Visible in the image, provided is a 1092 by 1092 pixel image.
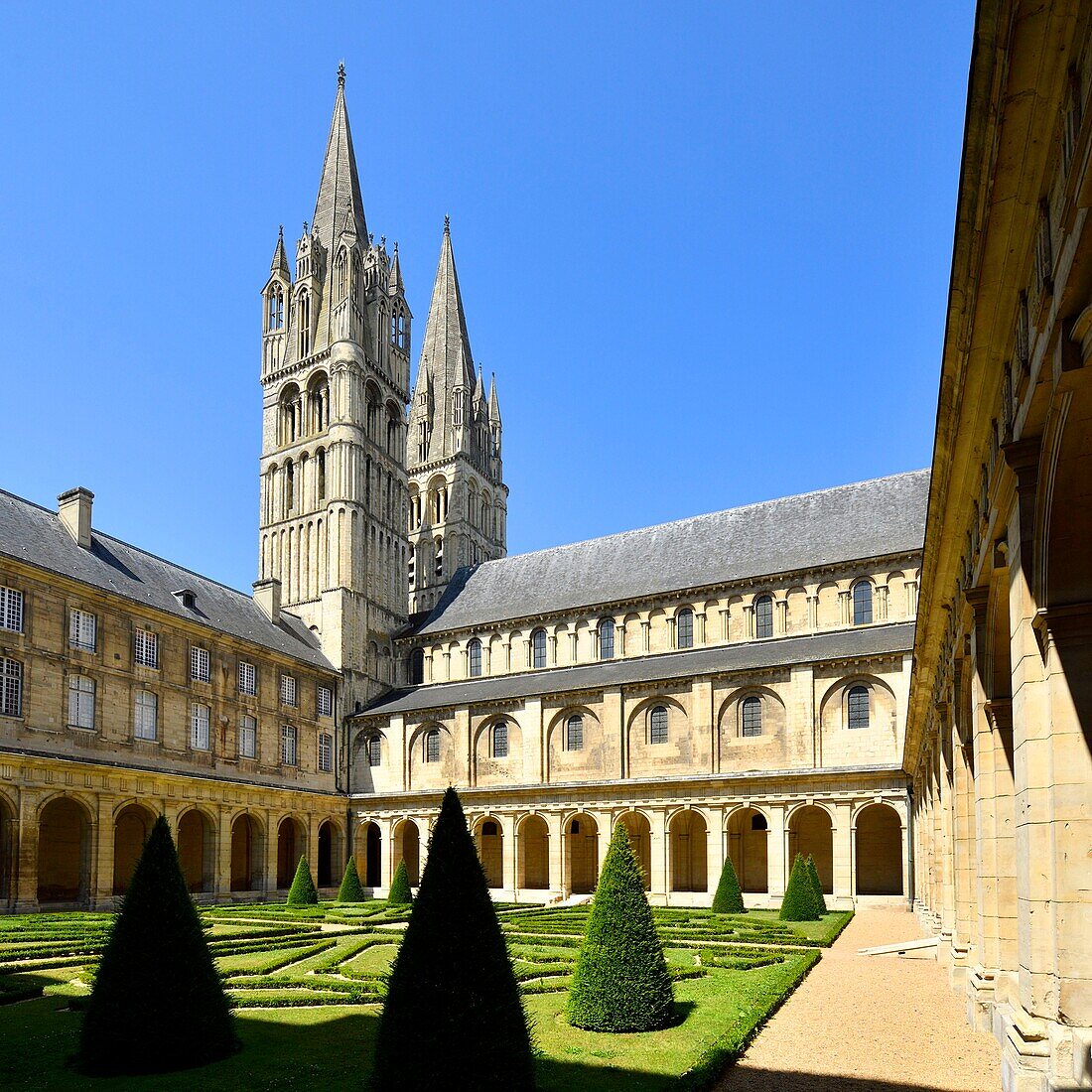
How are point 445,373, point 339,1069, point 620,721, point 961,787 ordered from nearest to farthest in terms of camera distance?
point 339,1069 < point 961,787 < point 620,721 < point 445,373

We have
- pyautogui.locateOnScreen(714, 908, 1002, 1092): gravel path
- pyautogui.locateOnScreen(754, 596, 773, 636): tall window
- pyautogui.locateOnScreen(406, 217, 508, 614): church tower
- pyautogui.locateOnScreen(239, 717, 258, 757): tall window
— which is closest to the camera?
pyautogui.locateOnScreen(714, 908, 1002, 1092): gravel path

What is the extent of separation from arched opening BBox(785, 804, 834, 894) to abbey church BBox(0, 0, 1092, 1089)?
0.15 m

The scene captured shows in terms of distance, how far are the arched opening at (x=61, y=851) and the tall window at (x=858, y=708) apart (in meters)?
25.8

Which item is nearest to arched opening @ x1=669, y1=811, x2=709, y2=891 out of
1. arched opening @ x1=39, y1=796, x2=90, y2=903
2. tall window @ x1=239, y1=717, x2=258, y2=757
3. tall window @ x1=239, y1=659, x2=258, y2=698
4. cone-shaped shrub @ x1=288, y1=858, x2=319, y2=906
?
cone-shaped shrub @ x1=288, y1=858, x2=319, y2=906

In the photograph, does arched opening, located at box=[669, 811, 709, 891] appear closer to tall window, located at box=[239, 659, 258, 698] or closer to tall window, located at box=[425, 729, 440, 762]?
tall window, located at box=[425, 729, 440, 762]

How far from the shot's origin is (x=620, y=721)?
39.2 m

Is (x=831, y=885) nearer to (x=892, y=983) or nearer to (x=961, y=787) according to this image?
(x=892, y=983)

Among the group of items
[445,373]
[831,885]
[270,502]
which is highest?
[445,373]

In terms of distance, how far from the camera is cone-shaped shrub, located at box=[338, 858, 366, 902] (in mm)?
35219

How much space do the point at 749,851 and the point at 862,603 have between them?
10502 millimetres

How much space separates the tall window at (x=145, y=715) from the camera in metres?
35.2

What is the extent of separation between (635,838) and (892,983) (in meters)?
26.3

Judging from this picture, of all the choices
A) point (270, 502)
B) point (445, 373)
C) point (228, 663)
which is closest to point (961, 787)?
point (228, 663)

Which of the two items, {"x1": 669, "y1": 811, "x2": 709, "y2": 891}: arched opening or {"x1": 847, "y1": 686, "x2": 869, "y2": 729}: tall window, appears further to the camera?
{"x1": 669, "y1": 811, "x2": 709, "y2": 891}: arched opening
